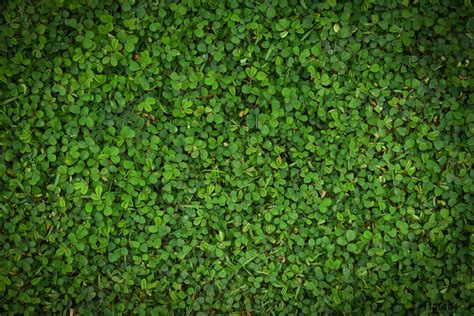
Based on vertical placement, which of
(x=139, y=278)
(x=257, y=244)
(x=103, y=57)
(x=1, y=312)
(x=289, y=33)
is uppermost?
(x=289, y=33)

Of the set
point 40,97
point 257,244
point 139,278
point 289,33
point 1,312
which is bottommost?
point 1,312

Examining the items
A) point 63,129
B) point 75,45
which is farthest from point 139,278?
point 75,45

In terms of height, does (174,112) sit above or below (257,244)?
above

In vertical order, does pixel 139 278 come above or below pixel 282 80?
below

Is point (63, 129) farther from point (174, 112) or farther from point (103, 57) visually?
point (174, 112)

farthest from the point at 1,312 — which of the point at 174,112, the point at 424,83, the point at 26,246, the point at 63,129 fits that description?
the point at 424,83

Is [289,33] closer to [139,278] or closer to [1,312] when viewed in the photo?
[139,278]
